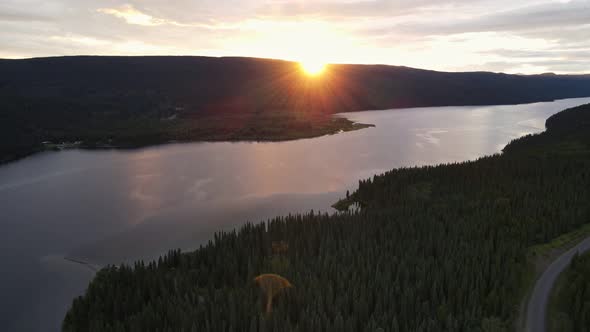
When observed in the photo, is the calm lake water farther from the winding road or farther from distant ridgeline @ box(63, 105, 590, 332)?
the winding road

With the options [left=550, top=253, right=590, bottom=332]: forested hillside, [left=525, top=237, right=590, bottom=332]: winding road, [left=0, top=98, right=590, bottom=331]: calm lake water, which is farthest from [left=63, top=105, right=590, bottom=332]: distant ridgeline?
[left=0, top=98, right=590, bottom=331]: calm lake water

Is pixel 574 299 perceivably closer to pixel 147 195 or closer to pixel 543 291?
pixel 543 291

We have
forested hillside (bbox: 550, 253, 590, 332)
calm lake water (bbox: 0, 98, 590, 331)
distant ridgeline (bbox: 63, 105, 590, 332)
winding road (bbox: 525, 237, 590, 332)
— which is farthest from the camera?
calm lake water (bbox: 0, 98, 590, 331)

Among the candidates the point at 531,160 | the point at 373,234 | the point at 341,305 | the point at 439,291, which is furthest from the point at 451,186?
the point at 341,305

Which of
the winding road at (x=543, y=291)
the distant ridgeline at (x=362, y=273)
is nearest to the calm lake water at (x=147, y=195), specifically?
the distant ridgeline at (x=362, y=273)

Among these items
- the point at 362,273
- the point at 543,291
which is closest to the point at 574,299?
the point at 543,291

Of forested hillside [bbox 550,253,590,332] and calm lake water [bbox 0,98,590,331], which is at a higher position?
forested hillside [bbox 550,253,590,332]

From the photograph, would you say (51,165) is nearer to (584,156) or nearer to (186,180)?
(186,180)
